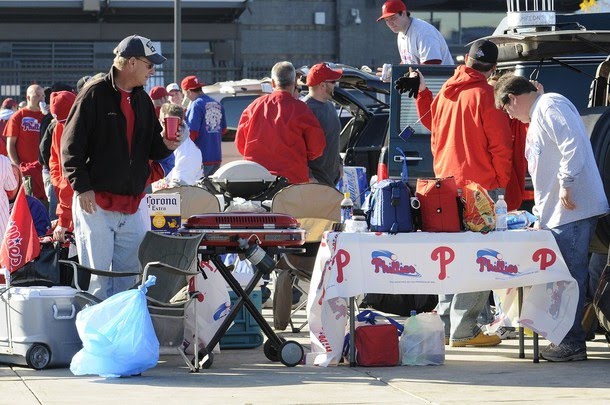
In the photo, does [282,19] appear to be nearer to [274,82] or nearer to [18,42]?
[18,42]

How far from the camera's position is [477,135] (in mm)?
9992

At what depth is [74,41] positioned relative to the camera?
33.3 meters

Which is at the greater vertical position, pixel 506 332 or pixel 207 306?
pixel 207 306

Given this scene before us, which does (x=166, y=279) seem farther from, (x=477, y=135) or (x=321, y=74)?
(x=321, y=74)

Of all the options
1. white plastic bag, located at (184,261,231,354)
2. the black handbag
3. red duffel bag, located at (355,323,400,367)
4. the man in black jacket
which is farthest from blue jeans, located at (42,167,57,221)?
red duffel bag, located at (355,323,400,367)

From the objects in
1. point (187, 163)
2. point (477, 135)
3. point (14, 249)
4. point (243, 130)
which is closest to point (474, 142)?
point (477, 135)

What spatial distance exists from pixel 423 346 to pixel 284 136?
3.39 meters

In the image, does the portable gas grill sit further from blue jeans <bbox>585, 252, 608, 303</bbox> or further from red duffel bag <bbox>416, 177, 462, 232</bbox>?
blue jeans <bbox>585, 252, 608, 303</bbox>

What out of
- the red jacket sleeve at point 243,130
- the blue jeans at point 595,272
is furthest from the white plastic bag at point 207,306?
the red jacket sleeve at point 243,130

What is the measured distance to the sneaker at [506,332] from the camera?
10.4 metres

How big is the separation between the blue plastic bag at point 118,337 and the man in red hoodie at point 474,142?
252 cm

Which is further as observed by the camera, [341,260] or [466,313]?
[466,313]

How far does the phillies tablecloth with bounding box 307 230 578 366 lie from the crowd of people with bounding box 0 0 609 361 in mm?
207

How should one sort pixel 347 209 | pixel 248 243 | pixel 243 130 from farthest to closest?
pixel 243 130, pixel 347 209, pixel 248 243
